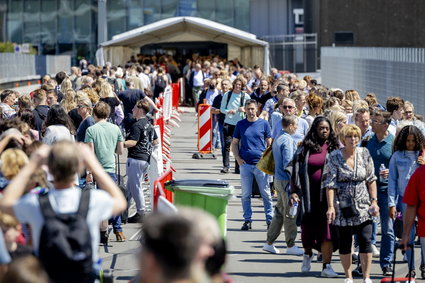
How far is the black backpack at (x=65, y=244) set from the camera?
6191 millimetres

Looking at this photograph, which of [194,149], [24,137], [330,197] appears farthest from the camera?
[194,149]

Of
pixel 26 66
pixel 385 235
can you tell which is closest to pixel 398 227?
pixel 385 235

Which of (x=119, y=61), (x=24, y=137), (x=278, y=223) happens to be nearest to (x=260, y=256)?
(x=278, y=223)

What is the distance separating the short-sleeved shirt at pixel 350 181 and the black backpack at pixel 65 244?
4257 millimetres

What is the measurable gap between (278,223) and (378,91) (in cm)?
1854

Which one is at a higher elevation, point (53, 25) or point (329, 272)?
point (53, 25)

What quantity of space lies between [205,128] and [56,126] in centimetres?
1218

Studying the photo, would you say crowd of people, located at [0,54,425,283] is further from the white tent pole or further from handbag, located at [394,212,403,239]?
the white tent pole

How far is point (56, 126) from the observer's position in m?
11.3

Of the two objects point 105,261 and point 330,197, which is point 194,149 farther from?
point 330,197

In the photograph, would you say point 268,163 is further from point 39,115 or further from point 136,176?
point 39,115

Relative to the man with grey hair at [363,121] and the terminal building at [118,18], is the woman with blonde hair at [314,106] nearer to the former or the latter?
the man with grey hair at [363,121]

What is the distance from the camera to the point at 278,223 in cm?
1231

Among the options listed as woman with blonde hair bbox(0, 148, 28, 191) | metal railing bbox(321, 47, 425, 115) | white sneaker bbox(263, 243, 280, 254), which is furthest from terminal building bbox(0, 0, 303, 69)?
woman with blonde hair bbox(0, 148, 28, 191)
